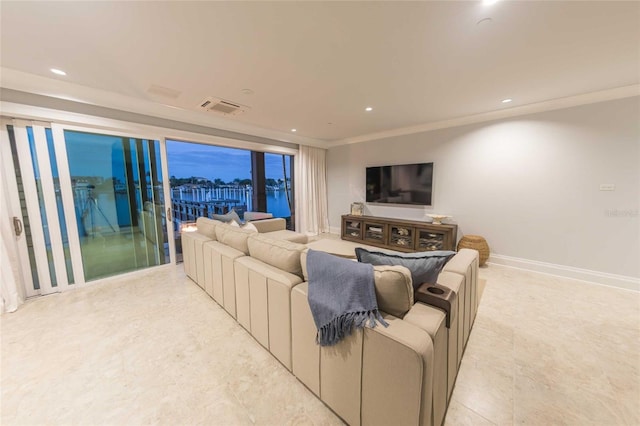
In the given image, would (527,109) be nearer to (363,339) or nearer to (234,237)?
(363,339)

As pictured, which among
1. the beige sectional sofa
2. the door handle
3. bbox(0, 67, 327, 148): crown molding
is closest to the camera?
the beige sectional sofa

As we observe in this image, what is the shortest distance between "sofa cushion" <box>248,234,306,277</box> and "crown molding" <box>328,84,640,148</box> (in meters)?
3.65

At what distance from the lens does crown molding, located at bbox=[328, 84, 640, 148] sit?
103 inches

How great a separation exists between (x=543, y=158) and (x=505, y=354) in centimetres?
288

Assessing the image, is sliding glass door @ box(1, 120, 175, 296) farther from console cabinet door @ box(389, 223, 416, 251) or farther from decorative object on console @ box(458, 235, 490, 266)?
decorative object on console @ box(458, 235, 490, 266)

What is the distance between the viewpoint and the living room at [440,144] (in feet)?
4.65

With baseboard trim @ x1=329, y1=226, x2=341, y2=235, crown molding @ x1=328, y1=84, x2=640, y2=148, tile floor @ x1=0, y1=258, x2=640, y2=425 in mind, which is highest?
crown molding @ x1=328, y1=84, x2=640, y2=148

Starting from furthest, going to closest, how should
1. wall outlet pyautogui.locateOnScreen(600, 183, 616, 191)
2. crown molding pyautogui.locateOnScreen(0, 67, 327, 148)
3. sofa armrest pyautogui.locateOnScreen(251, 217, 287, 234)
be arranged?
1. sofa armrest pyautogui.locateOnScreen(251, 217, 287, 234)
2. wall outlet pyautogui.locateOnScreen(600, 183, 616, 191)
3. crown molding pyautogui.locateOnScreen(0, 67, 327, 148)

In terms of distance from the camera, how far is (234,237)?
2193 mm

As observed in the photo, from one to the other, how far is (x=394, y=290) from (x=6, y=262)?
3.79 meters

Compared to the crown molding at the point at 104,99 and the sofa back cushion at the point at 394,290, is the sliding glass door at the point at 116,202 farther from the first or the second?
the sofa back cushion at the point at 394,290

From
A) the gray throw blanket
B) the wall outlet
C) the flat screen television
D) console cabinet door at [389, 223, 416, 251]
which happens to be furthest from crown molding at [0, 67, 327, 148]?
the wall outlet

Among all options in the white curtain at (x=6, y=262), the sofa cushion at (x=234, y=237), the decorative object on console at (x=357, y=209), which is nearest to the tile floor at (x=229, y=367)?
the white curtain at (x=6, y=262)

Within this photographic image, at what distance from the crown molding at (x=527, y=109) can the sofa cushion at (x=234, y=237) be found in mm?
3656
